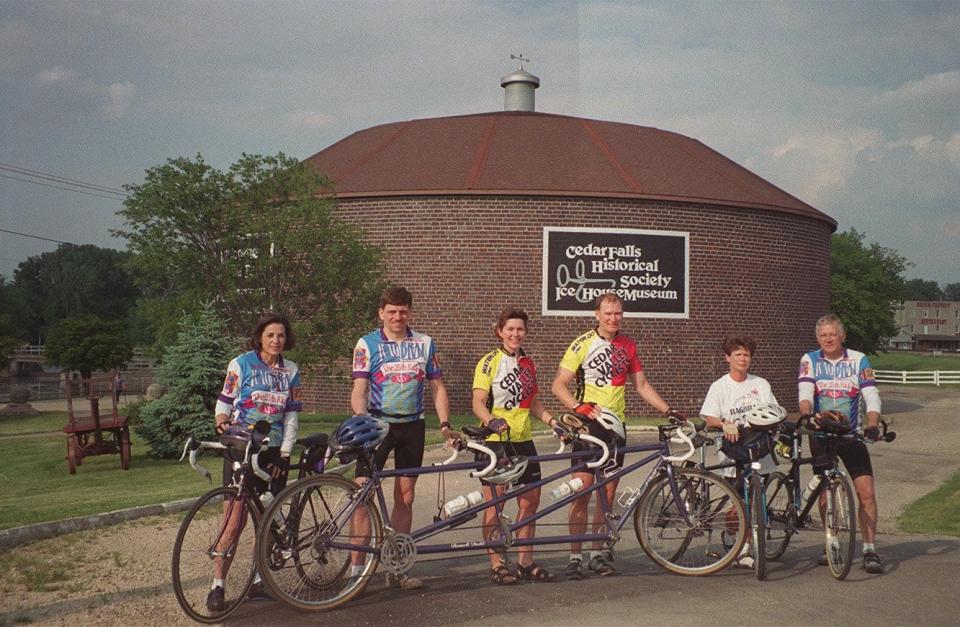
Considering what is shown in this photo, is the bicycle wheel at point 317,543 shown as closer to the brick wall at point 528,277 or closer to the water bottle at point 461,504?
the water bottle at point 461,504

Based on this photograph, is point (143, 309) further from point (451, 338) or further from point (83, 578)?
point (83, 578)

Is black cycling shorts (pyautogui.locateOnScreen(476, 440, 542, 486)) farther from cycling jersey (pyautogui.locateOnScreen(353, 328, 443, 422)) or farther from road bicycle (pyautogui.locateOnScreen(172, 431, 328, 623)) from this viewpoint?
road bicycle (pyautogui.locateOnScreen(172, 431, 328, 623))

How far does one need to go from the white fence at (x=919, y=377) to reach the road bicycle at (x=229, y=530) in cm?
4819

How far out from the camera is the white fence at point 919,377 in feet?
159

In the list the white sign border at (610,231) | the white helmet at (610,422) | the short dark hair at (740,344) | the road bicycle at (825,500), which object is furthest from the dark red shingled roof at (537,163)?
the white helmet at (610,422)

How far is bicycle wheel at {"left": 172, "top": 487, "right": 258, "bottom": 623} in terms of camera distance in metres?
5.36

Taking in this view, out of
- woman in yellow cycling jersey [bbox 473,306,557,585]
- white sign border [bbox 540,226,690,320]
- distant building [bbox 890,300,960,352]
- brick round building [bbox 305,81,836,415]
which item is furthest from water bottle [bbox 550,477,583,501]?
distant building [bbox 890,300,960,352]

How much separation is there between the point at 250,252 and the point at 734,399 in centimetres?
1281

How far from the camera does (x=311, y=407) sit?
77.4ft

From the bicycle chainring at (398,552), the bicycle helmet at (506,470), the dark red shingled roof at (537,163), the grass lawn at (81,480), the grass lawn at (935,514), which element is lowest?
the grass lawn at (81,480)

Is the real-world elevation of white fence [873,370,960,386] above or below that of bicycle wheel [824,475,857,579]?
below

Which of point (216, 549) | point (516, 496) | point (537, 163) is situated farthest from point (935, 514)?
point (537, 163)

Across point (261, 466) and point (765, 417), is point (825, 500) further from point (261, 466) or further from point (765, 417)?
point (261, 466)

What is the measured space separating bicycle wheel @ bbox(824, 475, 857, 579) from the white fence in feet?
150
